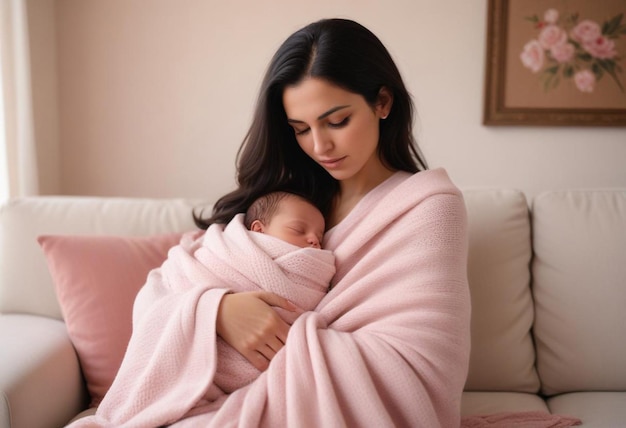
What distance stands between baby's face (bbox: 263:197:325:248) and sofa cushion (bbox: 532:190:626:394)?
2.49 feet

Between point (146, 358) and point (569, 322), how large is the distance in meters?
1.17

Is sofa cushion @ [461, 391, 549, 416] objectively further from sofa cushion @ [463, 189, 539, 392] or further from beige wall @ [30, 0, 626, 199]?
beige wall @ [30, 0, 626, 199]

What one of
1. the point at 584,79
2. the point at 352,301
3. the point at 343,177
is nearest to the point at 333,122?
the point at 343,177

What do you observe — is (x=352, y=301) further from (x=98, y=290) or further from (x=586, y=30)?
(x=586, y=30)

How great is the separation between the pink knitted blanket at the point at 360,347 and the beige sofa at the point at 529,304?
443mm

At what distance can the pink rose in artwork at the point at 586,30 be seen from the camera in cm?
231

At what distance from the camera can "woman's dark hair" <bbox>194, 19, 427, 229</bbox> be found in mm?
1351

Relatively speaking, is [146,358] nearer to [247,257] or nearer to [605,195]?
[247,257]

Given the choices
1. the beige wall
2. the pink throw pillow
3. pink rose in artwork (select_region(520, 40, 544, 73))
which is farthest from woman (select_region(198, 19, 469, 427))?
pink rose in artwork (select_region(520, 40, 544, 73))

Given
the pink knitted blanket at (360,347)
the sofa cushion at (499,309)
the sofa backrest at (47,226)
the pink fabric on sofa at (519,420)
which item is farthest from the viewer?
the sofa backrest at (47,226)

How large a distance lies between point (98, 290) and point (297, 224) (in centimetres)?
64

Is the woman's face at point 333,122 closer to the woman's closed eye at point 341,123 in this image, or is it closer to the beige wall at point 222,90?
the woman's closed eye at point 341,123

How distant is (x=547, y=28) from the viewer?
2.32 meters

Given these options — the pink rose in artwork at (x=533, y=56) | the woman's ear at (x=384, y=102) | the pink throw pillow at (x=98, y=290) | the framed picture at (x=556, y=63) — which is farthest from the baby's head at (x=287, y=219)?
the pink rose in artwork at (x=533, y=56)
